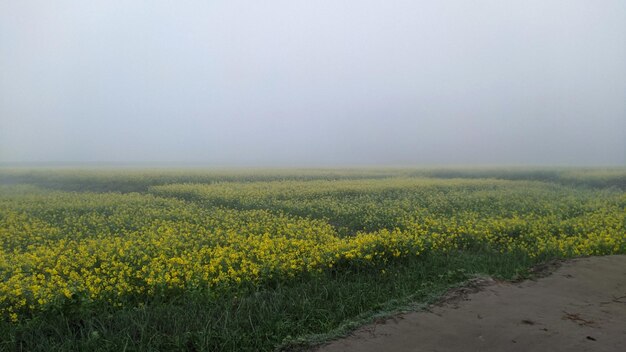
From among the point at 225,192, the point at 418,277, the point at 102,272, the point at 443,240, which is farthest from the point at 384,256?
the point at 225,192

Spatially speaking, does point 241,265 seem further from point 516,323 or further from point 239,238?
point 516,323

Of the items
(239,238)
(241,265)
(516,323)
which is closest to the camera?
(516,323)

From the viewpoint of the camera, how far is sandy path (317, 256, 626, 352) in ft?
12.0

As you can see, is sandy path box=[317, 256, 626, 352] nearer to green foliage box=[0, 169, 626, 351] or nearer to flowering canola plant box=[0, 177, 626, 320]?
green foliage box=[0, 169, 626, 351]

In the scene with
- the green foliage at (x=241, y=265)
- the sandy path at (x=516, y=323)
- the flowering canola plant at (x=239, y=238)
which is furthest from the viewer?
the flowering canola plant at (x=239, y=238)

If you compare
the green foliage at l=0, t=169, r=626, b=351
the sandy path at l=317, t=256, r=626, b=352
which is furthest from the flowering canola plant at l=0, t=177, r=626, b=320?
the sandy path at l=317, t=256, r=626, b=352

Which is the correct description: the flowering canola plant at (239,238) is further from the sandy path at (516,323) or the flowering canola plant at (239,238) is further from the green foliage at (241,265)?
the sandy path at (516,323)

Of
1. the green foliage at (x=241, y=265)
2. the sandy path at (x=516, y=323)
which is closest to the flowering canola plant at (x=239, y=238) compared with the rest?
the green foliage at (x=241, y=265)

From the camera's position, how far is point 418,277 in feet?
20.1

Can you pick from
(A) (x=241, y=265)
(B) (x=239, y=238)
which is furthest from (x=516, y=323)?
(B) (x=239, y=238)

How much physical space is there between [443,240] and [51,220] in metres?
8.67

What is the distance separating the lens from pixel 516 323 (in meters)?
4.06

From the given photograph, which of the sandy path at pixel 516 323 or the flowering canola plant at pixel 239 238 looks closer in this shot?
the sandy path at pixel 516 323

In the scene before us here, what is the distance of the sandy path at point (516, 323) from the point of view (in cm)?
366
